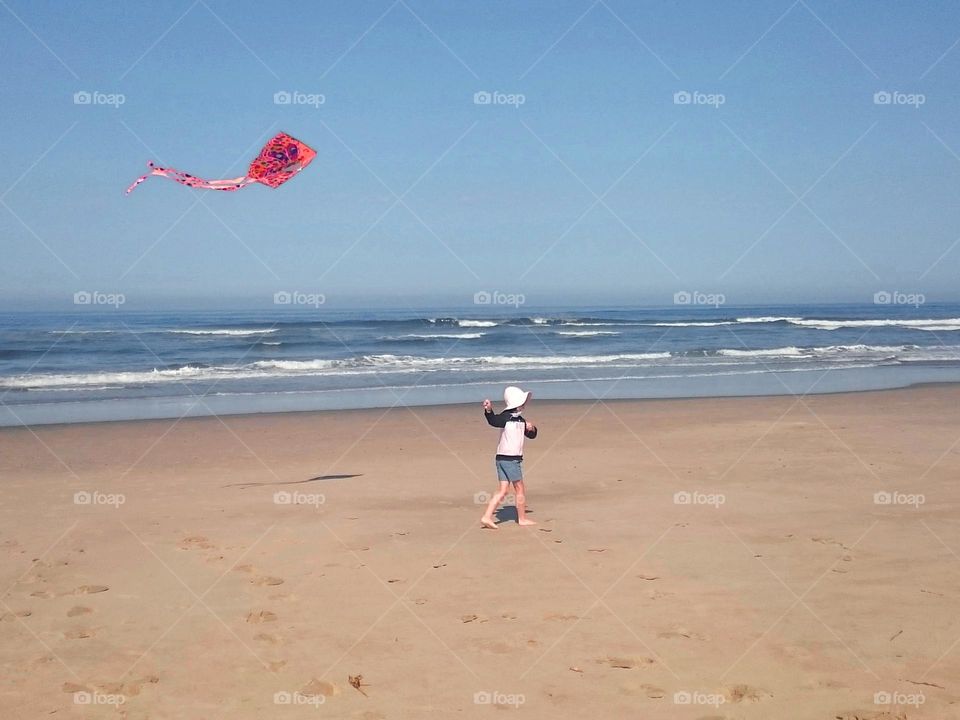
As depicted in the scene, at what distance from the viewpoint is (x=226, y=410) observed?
59.0 ft

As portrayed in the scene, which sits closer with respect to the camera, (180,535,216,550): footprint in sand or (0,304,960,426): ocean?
(180,535,216,550): footprint in sand

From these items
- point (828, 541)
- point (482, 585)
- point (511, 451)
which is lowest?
point (482, 585)

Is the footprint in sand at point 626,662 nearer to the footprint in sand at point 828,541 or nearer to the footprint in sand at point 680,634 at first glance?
the footprint in sand at point 680,634

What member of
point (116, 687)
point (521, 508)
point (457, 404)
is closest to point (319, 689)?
point (116, 687)

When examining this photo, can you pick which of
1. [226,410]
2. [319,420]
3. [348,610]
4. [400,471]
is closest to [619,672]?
[348,610]

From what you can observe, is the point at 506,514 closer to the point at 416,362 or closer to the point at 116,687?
the point at 116,687

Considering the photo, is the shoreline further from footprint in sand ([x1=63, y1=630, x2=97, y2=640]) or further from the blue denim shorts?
footprint in sand ([x1=63, y1=630, x2=97, y2=640])

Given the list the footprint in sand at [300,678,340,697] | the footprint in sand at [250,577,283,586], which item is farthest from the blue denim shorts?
the footprint in sand at [300,678,340,697]

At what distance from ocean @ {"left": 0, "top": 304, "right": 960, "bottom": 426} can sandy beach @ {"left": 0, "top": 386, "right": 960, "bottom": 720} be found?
7.90m

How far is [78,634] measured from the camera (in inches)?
229

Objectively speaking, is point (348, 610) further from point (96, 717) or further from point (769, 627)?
point (769, 627)

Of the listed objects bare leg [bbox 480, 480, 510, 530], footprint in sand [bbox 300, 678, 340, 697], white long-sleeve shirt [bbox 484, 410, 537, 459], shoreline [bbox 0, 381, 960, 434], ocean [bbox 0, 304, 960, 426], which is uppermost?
ocean [bbox 0, 304, 960, 426]

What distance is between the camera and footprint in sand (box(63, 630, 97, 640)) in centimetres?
577

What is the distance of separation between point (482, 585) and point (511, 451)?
7.20 feet
